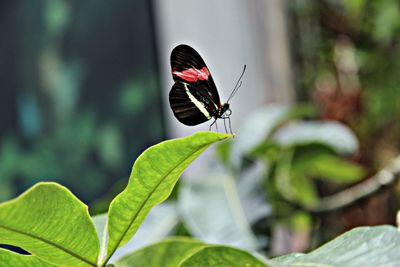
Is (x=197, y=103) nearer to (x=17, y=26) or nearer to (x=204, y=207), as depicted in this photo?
(x=204, y=207)

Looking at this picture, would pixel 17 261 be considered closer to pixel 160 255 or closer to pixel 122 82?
pixel 160 255

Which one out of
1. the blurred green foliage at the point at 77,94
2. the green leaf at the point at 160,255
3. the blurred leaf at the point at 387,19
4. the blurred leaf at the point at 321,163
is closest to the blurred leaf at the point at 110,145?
the blurred green foliage at the point at 77,94

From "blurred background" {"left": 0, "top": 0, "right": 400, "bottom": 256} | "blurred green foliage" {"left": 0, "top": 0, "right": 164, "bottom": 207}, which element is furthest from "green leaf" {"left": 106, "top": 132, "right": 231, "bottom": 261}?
"blurred green foliage" {"left": 0, "top": 0, "right": 164, "bottom": 207}

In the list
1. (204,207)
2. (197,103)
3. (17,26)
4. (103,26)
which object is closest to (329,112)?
(103,26)

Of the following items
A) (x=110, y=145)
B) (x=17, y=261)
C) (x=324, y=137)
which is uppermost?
(x=17, y=261)

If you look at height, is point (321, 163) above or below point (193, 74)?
below

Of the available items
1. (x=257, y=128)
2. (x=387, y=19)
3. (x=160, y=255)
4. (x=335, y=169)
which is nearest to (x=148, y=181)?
(x=160, y=255)
